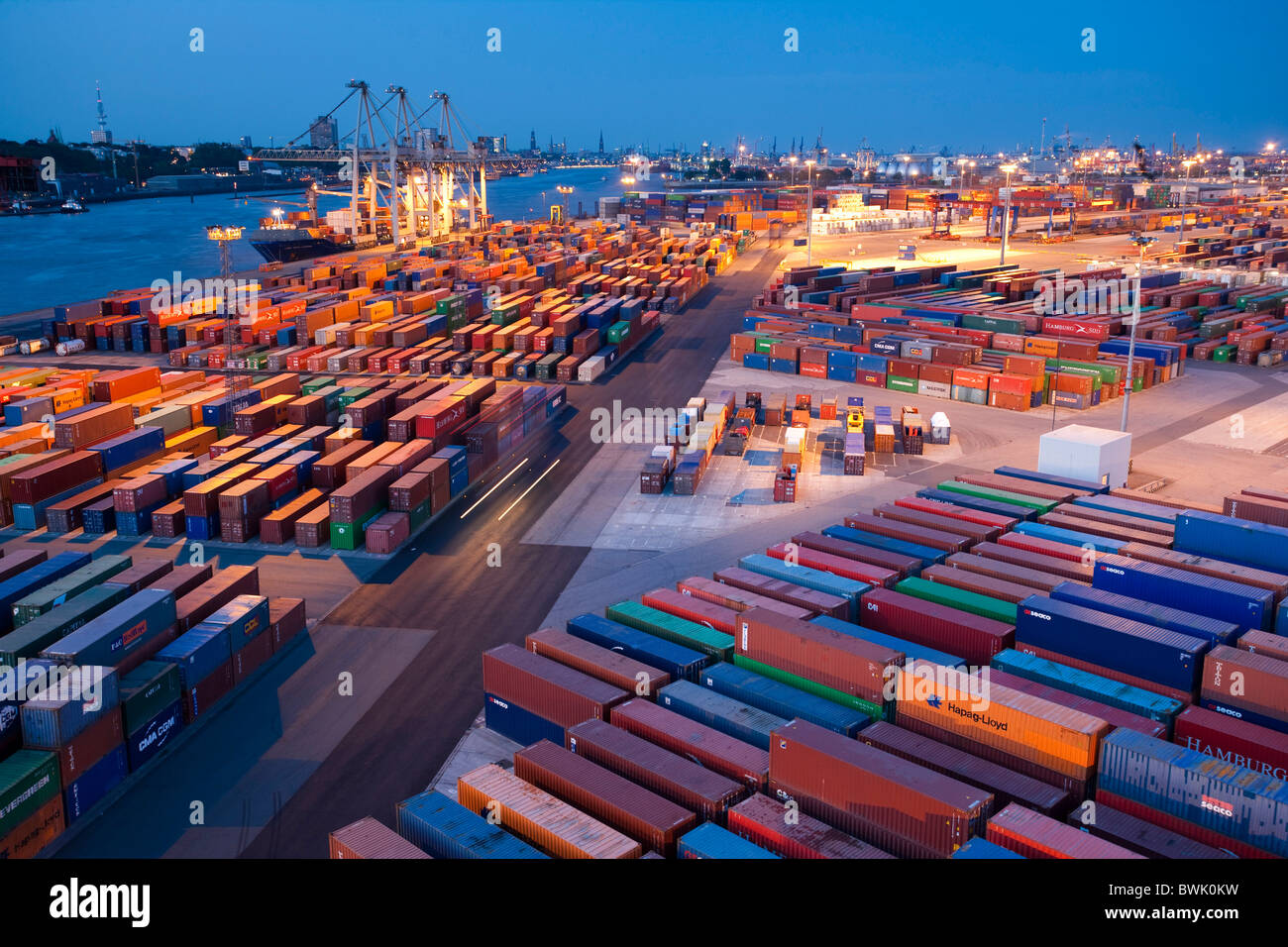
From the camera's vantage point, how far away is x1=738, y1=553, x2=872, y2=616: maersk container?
23250 millimetres

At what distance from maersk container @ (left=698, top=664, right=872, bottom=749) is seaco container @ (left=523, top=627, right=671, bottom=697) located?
3.75 feet

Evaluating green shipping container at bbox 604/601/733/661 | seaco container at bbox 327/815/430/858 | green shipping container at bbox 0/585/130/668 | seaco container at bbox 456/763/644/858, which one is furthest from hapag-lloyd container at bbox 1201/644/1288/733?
green shipping container at bbox 0/585/130/668

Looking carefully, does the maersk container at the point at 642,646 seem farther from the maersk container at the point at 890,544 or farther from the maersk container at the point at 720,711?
the maersk container at the point at 890,544

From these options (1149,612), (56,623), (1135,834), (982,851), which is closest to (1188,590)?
(1149,612)

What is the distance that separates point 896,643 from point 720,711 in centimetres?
463

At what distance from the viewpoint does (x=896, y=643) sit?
2070 cm

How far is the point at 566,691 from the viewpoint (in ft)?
62.0

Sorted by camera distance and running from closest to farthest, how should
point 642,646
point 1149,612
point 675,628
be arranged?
point 1149,612 < point 642,646 < point 675,628

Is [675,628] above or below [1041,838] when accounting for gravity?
above

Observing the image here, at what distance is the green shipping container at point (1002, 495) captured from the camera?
3005 centimetres

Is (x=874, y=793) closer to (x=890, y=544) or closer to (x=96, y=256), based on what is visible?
(x=890, y=544)

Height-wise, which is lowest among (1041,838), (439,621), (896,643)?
(439,621)

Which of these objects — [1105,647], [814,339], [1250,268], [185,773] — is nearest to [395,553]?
[185,773]
